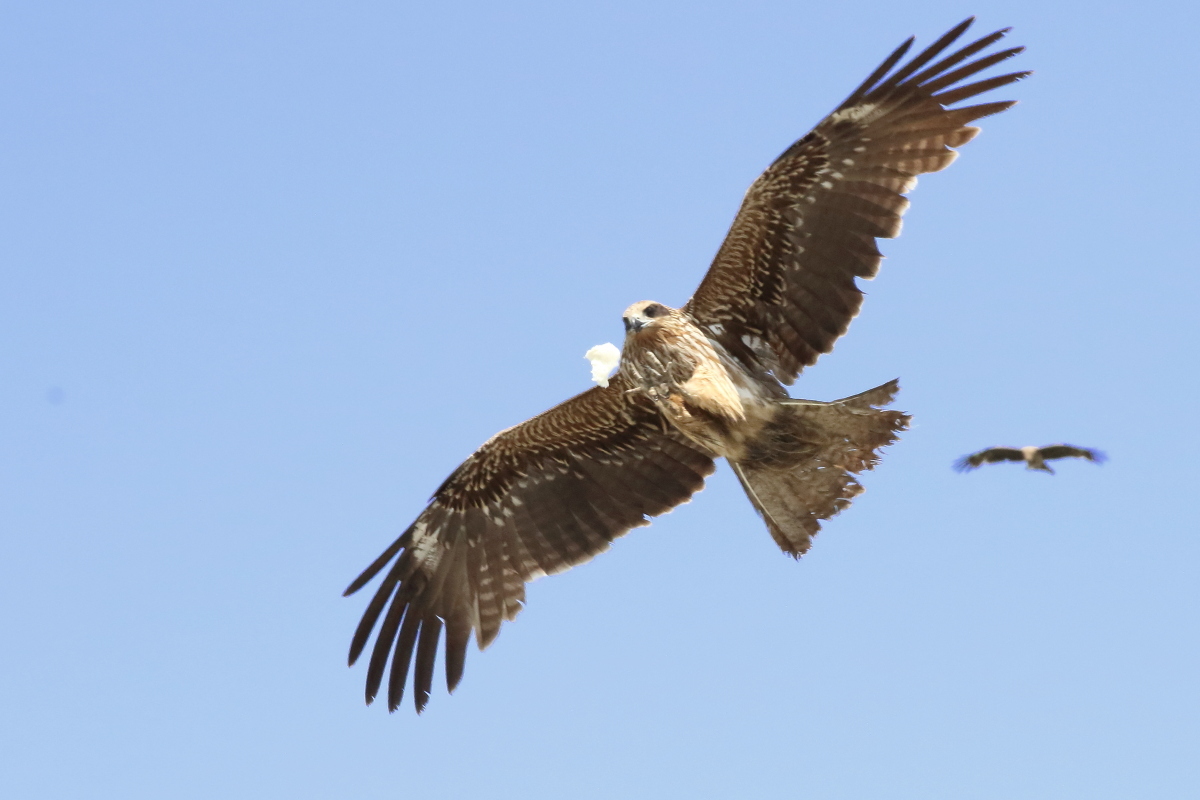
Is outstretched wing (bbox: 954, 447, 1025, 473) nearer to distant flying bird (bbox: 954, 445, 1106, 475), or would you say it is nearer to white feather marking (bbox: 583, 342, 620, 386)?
distant flying bird (bbox: 954, 445, 1106, 475)

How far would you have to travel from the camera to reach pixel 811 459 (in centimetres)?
1096

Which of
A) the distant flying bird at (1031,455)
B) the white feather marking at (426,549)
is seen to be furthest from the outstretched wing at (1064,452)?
the white feather marking at (426,549)

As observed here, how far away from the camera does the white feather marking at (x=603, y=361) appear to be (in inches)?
454

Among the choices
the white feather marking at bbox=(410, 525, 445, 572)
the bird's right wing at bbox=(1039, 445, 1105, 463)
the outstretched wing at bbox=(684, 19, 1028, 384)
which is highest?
the white feather marking at bbox=(410, 525, 445, 572)

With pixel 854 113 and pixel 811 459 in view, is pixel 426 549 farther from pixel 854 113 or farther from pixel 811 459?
pixel 854 113

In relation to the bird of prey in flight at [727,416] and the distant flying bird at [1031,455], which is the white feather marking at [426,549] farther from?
the distant flying bird at [1031,455]

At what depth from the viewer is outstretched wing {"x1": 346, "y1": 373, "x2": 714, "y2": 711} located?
12250 millimetres

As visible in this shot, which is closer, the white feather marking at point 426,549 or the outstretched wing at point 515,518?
the outstretched wing at point 515,518

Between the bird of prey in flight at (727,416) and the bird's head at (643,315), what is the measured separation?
0.01 metres

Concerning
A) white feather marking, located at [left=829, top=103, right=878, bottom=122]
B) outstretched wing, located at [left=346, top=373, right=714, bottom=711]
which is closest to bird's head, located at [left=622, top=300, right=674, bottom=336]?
outstretched wing, located at [left=346, top=373, right=714, bottom=711]

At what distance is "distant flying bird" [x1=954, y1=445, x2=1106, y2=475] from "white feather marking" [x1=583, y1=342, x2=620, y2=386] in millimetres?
2891

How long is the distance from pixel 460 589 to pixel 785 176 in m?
4.58

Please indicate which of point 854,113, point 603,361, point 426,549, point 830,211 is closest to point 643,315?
point 603,361

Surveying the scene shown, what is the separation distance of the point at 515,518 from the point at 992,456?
4.34m
